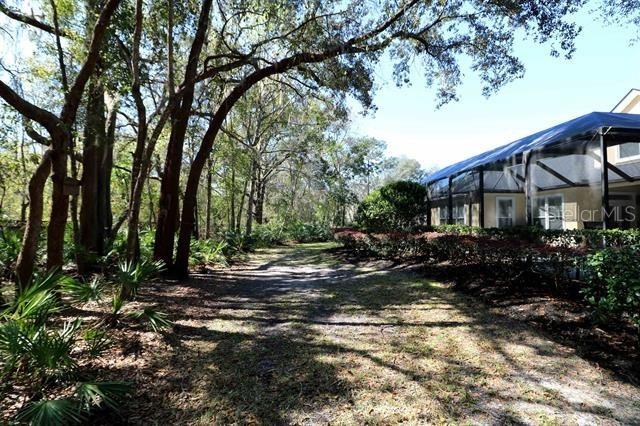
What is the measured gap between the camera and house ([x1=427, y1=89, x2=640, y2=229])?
7707 mm

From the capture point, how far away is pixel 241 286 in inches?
309

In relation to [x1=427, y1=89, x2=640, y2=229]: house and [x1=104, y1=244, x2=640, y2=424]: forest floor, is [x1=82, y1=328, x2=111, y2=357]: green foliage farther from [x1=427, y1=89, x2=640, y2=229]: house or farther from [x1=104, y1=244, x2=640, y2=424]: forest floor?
[x1=427, y1=89, x2=640, y2=229]: house

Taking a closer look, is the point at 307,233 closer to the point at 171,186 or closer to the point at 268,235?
the point at 268,235

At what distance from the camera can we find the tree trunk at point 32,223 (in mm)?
4777

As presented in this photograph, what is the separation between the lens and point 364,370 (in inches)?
134

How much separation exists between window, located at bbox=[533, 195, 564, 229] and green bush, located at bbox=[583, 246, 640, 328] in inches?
392

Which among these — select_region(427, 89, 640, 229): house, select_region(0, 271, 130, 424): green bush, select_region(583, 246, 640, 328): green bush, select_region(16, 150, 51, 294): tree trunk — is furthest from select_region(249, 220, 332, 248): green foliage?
select_region(583, 246, 640, 328): green bush

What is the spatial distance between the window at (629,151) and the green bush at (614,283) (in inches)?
415

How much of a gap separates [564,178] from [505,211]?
3.38 m

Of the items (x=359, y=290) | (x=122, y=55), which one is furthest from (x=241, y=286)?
(x=122, y=55)

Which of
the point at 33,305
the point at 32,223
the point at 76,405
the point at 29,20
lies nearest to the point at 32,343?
the point at 33,305

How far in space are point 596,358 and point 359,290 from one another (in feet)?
13.6

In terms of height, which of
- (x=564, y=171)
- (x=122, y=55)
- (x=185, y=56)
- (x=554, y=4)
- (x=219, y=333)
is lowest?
(x=219, y=333)

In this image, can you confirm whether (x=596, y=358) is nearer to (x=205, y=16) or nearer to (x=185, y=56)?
(x=205, y=16)
